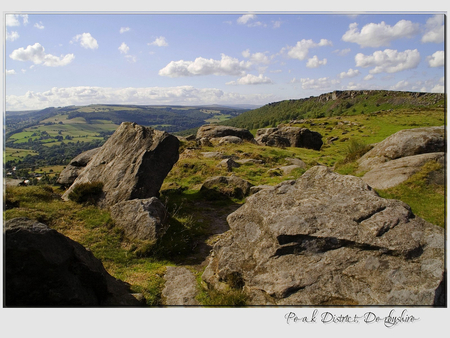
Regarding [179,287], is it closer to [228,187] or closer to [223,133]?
[228,187]

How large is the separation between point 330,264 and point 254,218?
3176mm

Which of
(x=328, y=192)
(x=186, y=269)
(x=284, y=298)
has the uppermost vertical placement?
(x=328, y=192)

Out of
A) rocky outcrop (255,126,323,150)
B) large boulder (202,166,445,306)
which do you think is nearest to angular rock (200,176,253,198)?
large boulder (202,166,445,306)

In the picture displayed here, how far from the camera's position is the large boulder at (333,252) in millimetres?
7516

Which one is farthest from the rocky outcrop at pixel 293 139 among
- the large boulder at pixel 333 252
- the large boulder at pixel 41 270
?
the large boulder at pixel 41 270

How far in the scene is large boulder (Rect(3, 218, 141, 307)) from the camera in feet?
21.5

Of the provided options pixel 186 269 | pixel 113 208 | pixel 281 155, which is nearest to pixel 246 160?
pixel 281 155

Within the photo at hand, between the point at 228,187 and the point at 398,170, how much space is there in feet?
40.4

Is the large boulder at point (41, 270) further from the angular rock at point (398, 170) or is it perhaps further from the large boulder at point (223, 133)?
the large boulder at point (223, 133)

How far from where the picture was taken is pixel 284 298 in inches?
310

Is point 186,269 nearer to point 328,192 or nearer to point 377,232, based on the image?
point 328,192

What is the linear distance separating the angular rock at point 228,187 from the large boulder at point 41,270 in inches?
582

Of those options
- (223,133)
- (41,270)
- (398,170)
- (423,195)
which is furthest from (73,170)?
(223,133)

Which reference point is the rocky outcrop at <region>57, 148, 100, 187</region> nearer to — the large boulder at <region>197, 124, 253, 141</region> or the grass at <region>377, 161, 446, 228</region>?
the grass at <region>377, 161, 446, 228</region>
